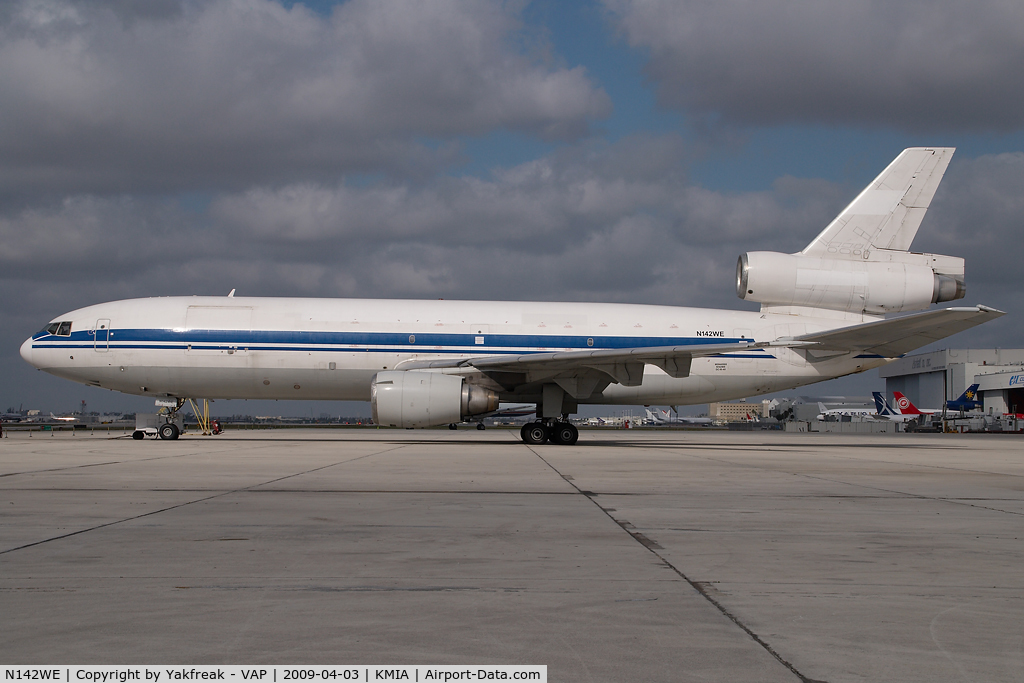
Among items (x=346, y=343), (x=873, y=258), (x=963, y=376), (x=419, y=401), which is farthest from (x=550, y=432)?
(x=963, y=376)

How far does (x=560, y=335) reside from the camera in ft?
69.2

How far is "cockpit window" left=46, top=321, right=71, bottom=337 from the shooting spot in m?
21.1

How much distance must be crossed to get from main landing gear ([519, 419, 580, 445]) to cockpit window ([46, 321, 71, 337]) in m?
12.7

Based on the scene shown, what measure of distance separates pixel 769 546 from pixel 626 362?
44.7 feet

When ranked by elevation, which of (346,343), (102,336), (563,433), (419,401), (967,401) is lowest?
(563,433)

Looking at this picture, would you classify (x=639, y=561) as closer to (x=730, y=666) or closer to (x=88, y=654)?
(x=730, y=666)

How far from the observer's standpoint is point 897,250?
2167 centimetres

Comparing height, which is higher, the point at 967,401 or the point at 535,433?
the point at 967,401

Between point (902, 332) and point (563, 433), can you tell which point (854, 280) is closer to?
point (902, 332)

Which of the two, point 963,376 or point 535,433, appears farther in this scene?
point 963,376

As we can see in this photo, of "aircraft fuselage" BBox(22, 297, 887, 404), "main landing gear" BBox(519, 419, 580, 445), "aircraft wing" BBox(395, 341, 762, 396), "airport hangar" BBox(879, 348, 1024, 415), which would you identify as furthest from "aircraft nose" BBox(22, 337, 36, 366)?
"airport hangar" BBox(879, 348, 1024, 415)

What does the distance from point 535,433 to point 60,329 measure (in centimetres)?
1332

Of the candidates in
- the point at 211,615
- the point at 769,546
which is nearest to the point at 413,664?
the point at 211,615

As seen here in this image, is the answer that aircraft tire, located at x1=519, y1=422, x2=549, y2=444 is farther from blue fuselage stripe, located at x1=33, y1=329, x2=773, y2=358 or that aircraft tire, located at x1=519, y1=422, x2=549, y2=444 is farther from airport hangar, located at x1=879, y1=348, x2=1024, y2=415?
airport hangar, located at x1=879, y1=348, x2=1024, y2=415
